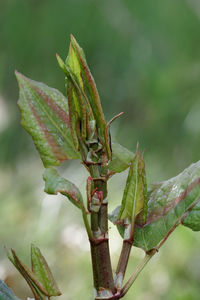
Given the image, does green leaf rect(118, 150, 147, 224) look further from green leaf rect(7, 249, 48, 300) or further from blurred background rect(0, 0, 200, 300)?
blurred background rect(0, 0, 200, 300)

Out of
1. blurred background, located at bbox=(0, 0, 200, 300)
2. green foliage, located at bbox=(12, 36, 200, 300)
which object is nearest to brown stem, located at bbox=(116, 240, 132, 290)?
green foliage, located at bbox=(12, 36, 200, 300)

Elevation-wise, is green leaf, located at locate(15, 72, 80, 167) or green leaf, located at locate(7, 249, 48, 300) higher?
green leaf, located at locate(15, 72, 80, 167)

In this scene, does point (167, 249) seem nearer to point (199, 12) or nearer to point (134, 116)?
point (134, 116)

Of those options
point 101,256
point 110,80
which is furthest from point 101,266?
point 110,80

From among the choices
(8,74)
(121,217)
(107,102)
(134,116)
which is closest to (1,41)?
(8,74)

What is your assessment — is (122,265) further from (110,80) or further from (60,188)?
(110,80)
